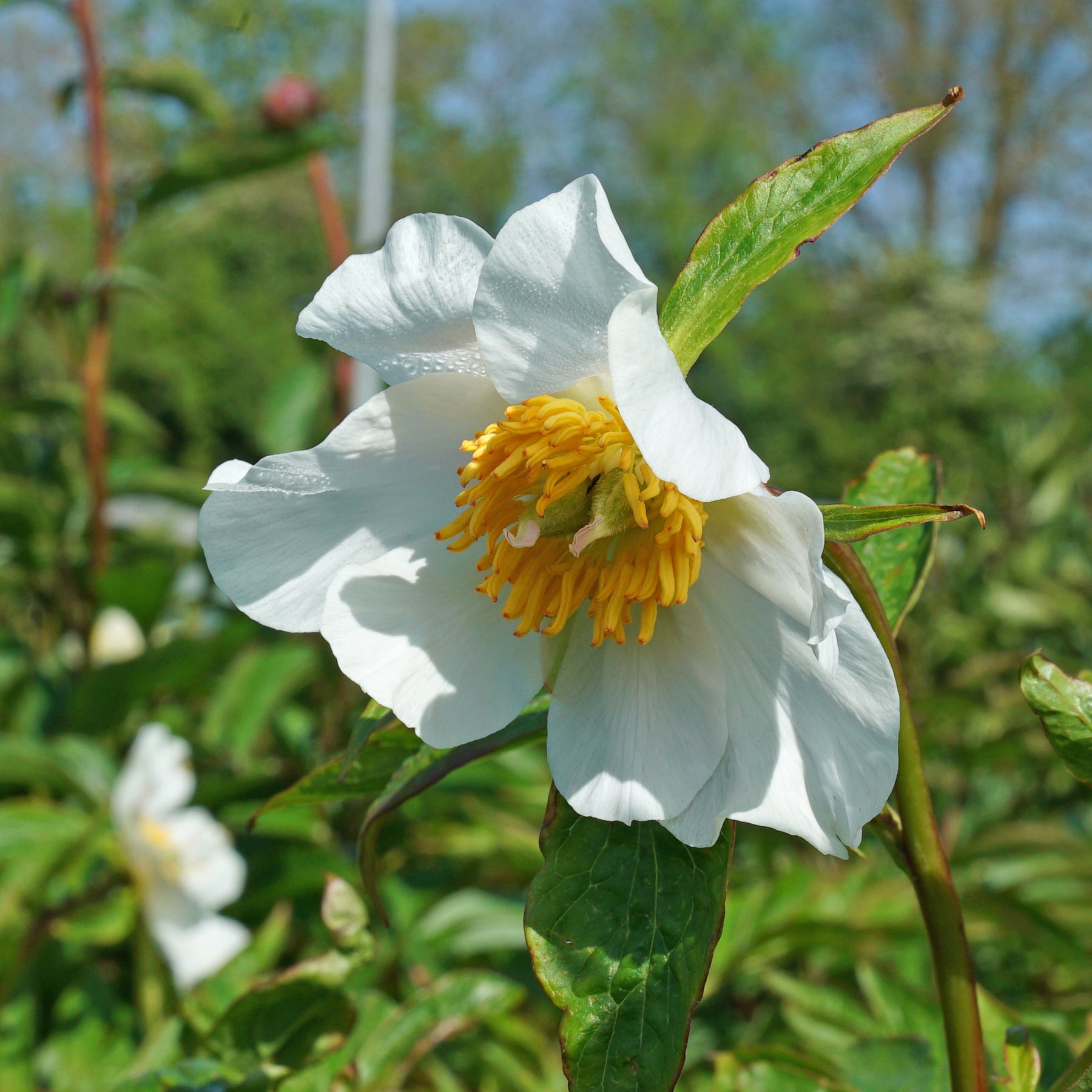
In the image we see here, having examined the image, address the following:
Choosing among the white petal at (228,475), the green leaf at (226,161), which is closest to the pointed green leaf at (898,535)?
the white petal at (228,475)

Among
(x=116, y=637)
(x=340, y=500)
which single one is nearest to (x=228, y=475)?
(x=340, y=500)

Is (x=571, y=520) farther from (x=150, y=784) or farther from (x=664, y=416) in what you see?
(x=150, y=784)

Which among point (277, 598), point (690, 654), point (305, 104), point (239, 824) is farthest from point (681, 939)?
point (305, 104)

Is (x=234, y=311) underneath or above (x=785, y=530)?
underneath

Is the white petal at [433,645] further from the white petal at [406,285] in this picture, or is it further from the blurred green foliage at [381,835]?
the blurred green foliage at [381,835]

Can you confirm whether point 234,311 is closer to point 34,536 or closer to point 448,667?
point 34,536

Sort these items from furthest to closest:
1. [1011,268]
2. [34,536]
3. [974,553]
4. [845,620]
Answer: [1011,268] → [974,553] → [34,536] → [845,620]

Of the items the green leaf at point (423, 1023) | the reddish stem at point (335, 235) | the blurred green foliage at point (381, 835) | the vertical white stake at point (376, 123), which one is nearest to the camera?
the green leaf at point (423, 1023)
